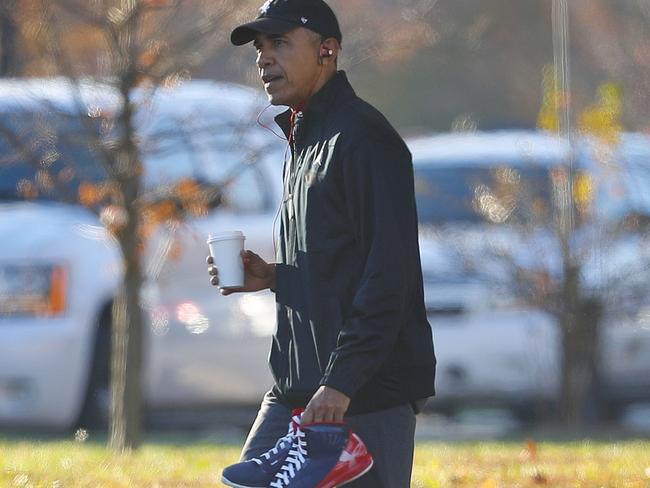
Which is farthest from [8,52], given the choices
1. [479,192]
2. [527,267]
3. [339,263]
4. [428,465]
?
[339,263]

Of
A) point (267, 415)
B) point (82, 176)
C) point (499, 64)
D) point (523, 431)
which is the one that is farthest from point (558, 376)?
point (499, 64)

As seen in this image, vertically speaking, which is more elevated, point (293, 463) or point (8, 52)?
point (8, 52)

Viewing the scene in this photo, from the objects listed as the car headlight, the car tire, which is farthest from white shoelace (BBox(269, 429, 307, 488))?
the car tire

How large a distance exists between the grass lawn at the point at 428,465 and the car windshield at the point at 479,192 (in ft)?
6.13

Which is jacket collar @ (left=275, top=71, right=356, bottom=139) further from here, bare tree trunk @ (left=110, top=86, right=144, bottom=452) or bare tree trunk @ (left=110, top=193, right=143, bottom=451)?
bare tree trunk @ (left=110, top=193, right=143, bottom=451)

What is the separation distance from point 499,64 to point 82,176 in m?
18.2

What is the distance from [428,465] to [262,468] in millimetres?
3711

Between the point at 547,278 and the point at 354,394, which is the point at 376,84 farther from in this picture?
the point at 354,394

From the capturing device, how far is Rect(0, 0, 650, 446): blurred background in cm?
857

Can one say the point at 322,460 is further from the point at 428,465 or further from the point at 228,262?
the point at 428,465

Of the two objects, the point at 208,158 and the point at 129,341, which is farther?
the point at 208,158

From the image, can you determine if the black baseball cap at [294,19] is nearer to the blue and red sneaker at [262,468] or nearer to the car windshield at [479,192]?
the blue and red sneaker at [262,468]

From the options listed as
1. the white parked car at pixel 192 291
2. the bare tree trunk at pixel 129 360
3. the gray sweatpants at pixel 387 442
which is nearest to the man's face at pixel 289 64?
the gray sweatpants at pixel 387 442

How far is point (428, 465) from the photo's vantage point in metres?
7.73
